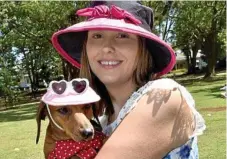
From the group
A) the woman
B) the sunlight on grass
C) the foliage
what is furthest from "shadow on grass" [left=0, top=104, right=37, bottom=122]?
the woman

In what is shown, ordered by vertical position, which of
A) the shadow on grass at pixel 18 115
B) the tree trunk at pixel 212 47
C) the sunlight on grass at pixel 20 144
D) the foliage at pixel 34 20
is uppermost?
the foliage at pixel 34 20

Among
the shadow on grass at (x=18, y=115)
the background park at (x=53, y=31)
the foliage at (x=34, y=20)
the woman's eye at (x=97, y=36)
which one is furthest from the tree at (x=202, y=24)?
the woman's eye at (x=97, y=36)

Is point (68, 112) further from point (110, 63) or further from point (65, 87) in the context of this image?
point (110, 63)

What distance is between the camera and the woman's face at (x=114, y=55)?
2.37m

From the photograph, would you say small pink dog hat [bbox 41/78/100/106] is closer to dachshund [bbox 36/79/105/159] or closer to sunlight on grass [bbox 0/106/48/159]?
dachshund [bbox 36/79/105/159]

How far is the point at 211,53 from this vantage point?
37.8m

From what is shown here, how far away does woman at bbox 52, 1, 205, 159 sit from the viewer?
205 cm

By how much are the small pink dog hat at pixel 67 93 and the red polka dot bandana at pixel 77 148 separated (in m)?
0.23

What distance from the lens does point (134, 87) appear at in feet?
8.23

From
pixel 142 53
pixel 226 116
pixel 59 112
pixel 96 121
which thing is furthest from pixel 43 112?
pixel 226 116

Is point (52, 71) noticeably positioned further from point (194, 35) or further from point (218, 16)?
point (218, 16)

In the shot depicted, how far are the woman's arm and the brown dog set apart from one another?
0.39m

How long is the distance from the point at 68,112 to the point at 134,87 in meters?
0.41

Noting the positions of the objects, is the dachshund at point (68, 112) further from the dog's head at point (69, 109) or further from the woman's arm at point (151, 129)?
the woman's arm at point (151, 129)
